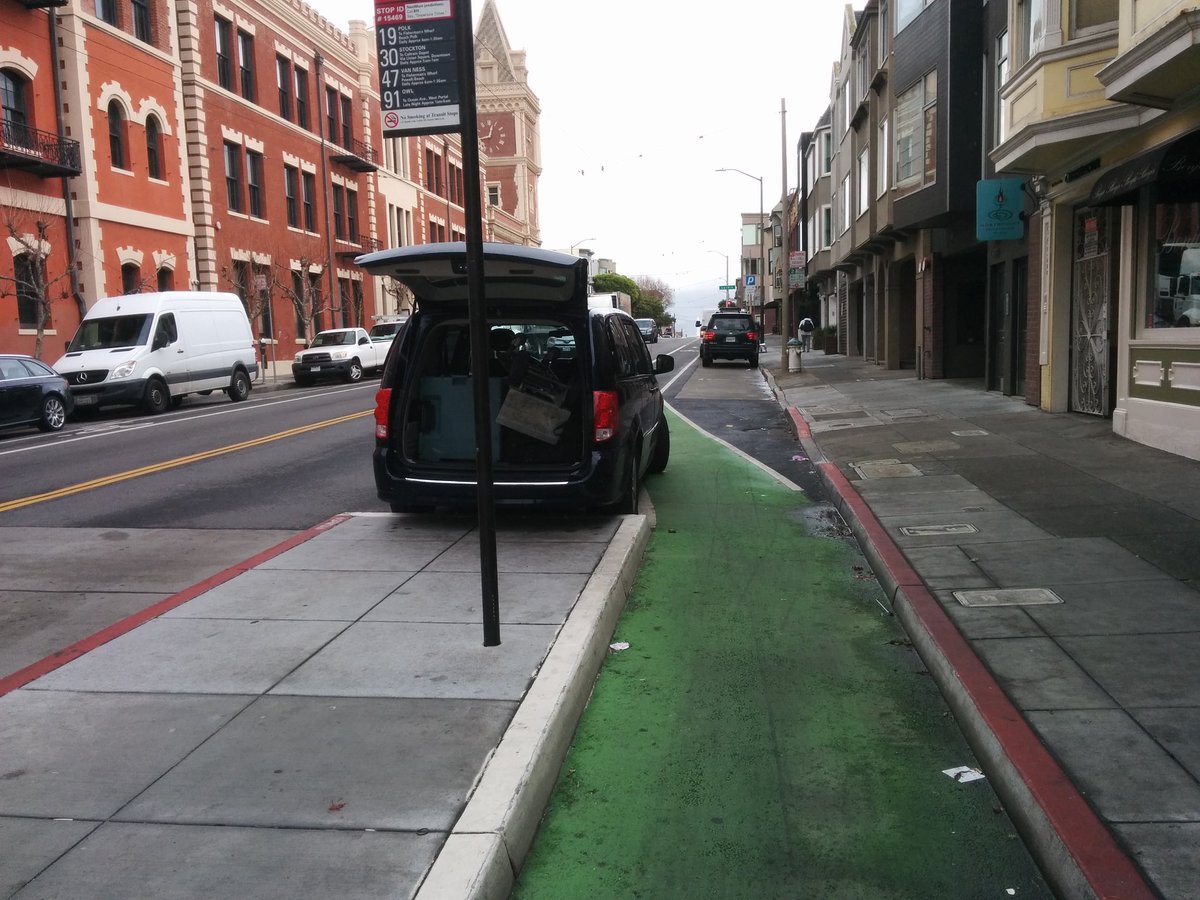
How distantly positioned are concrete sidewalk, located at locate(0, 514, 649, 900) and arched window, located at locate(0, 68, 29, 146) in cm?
2155

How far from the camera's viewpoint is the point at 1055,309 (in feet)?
47.1

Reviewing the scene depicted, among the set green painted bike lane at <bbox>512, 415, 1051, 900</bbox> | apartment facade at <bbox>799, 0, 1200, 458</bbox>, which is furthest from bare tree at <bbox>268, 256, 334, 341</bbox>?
green painted bike lane at <bbox>512, 415, 1051, 900</bbox>

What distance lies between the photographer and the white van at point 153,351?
65.3 ft

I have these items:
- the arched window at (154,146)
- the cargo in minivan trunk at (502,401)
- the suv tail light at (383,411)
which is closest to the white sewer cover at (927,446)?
the cargo in minivan trunk at (502,401)

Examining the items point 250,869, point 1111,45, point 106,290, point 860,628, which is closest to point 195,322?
point 106,290

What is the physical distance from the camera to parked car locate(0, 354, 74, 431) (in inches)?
658

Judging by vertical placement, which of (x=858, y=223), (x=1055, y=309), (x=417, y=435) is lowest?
(x=417, y=435)

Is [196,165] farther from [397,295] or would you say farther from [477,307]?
[477,307]

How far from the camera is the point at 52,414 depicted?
693 inches

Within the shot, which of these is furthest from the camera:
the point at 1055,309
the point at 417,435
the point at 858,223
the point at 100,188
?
the point at 858,223

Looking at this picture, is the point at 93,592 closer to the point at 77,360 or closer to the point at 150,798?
the point at 150,798

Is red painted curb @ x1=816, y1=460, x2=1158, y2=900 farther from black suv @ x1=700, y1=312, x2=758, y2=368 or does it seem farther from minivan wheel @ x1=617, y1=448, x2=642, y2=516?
black suv @ x1=700, y1=312, x2=758, y2=368

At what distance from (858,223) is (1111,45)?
684 inches

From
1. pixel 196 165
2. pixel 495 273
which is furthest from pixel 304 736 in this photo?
pixel 196 165
